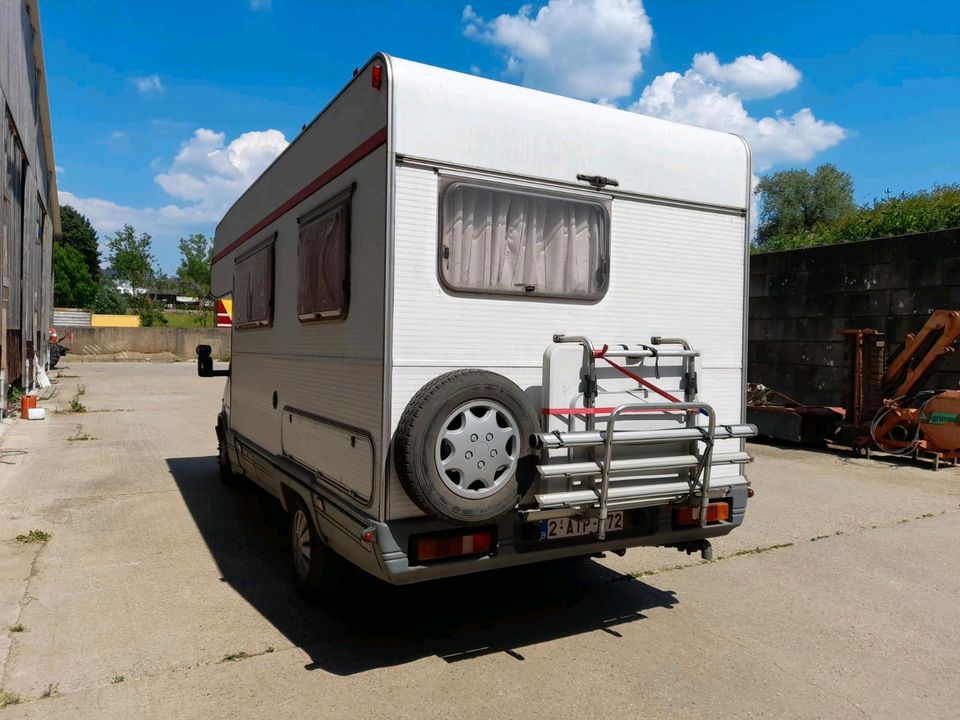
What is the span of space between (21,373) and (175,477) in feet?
35.6

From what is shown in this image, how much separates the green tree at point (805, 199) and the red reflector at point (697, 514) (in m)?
44.5

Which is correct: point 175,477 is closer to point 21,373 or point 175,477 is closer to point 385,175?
point 385,175

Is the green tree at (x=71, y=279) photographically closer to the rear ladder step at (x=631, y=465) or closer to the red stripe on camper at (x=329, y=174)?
the red stripe on camper at (x=329, y=174)

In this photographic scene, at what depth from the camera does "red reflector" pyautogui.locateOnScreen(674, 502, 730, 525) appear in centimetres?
401

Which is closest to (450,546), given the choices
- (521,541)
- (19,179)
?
(521,541)

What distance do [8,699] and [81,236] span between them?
84577 mm

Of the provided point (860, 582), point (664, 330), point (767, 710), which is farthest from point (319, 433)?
point (860, 582)

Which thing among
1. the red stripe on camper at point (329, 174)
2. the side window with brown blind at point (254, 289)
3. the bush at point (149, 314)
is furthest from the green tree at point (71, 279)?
the red stripe on camper at point (329, 174)

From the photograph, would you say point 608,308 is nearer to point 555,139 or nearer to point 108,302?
point 555,139

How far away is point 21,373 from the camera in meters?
16.4

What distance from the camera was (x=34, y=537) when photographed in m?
5.60

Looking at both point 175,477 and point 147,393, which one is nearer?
point 175,477

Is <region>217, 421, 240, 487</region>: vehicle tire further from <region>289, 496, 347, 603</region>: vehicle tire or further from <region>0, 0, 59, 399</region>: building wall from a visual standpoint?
<region>0, 0, 59, 399</region>: building wall

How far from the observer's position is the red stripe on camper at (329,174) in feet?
11.3
